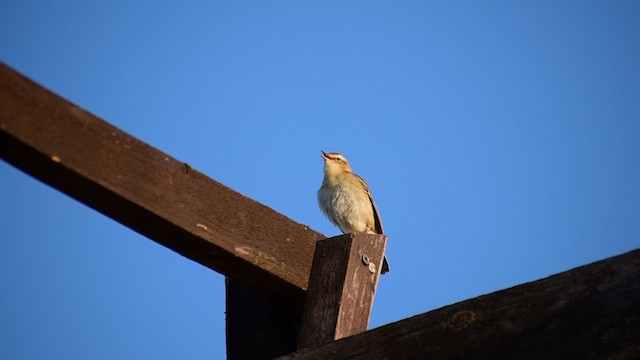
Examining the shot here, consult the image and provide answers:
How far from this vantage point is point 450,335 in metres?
2.45

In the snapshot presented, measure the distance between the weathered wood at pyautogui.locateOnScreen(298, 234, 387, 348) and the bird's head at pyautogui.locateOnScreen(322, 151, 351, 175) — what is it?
701 cm

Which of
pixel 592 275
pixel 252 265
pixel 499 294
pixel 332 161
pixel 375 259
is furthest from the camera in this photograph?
pixel 332 161

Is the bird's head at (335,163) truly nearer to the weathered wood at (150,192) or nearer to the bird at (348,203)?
the bird at (348,203)

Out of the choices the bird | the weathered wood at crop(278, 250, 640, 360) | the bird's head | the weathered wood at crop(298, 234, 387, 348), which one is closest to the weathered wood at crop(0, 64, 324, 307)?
the weathered wood at crop(298, 234, 387, 348)

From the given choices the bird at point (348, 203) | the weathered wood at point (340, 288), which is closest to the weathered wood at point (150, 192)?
the weathered wood at point (340, 288)

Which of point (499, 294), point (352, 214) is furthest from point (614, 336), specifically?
point (352, 214)

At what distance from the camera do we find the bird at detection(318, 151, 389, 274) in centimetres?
982

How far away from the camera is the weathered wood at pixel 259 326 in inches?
138

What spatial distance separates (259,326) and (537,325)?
159 centimetres

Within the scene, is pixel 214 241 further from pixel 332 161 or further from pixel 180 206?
pixel 332 161

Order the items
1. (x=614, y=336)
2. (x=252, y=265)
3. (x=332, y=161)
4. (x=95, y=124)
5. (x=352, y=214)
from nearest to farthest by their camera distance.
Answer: (x=614, y=336)
(x=95, y=124)
(x=252, y=265)
(x=352, y=214)
(x=332, y=161)

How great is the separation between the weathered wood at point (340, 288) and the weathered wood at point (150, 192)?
67mm

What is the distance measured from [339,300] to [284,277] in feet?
0.79

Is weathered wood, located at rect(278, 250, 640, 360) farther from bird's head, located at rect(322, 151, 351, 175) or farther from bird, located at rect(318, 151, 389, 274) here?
bird's head, located at rect(322, 151, 351, 175)
